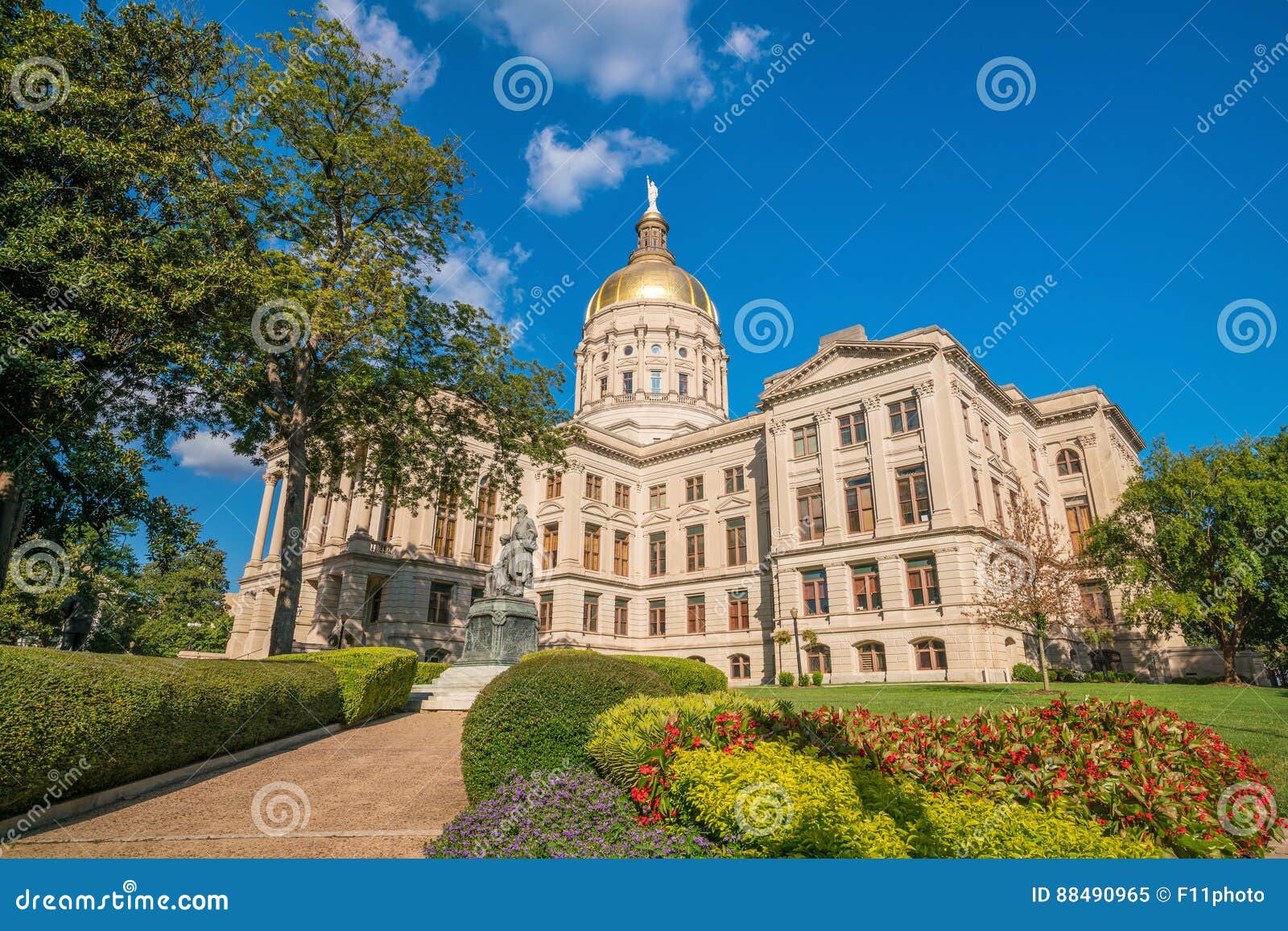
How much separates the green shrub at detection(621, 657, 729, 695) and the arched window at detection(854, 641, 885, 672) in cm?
1565

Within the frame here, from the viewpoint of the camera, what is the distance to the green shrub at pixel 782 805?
196 inches

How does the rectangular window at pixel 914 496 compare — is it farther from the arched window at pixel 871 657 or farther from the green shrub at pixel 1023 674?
the green shrub at pixel 1023 674

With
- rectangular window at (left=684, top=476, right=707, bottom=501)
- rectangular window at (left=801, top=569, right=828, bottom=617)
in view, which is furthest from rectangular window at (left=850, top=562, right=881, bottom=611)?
rectangular window at (left=684, top=476, right=707, bottom=501)

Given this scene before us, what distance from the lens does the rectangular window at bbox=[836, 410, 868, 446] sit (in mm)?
34062

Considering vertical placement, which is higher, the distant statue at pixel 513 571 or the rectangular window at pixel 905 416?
the rectangular window at pixel 905 416

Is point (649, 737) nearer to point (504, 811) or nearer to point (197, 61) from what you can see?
point (504, 811)

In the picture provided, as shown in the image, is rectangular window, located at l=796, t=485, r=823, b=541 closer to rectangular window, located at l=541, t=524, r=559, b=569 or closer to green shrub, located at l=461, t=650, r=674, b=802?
rectangular window, located at l=541, t=524, r=559, b=569

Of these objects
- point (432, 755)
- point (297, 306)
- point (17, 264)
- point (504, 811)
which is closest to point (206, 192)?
point (297, 306)

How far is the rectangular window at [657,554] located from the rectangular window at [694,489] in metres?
2.90

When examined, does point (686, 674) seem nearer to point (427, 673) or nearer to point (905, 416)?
point (427, 673)

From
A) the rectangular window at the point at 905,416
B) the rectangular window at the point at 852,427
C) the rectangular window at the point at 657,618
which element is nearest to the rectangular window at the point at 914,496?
the rectangular window at the point at 905,416

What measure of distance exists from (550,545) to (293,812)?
109 ft

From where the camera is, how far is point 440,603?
36938 mm

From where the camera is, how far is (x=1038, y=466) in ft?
130
